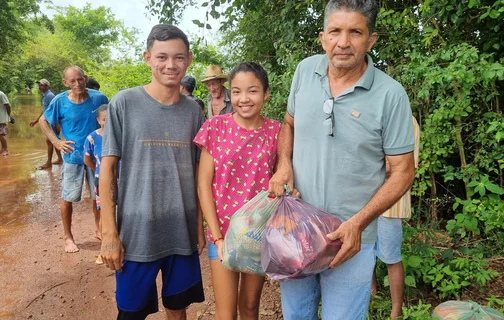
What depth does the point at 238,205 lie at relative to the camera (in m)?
1.98

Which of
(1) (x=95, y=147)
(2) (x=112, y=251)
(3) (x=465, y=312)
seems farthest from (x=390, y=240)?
(1) (x=95, y=147)

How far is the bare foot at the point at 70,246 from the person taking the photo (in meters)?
4.09

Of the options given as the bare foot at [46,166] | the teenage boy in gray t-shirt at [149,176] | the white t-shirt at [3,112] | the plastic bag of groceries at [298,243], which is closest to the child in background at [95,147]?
the teenage boy in gray t-shirt at [149,176]

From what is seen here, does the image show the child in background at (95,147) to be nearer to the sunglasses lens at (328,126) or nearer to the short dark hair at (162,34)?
the short dark hair at (162,34)

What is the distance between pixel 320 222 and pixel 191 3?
3.92 meters

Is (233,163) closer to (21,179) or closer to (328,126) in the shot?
(328,126)

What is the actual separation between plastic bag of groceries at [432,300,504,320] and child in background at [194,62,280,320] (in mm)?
1162

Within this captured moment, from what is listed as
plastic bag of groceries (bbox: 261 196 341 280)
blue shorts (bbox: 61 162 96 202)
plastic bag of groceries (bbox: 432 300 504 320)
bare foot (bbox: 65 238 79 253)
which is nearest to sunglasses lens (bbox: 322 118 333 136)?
plastic bag of groceries (bbox: 261 196 341 280)

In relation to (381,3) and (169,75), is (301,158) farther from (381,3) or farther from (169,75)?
(381,3)

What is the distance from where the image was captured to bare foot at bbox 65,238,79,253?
4.09 meters

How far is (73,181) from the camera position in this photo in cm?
409

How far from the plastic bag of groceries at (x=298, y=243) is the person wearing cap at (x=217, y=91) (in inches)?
125

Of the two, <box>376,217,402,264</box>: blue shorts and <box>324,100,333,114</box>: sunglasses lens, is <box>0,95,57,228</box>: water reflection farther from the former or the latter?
<box>324,100,333,114</box>: sunglasses lens

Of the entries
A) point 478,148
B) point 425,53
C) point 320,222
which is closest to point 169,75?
point 320,222
